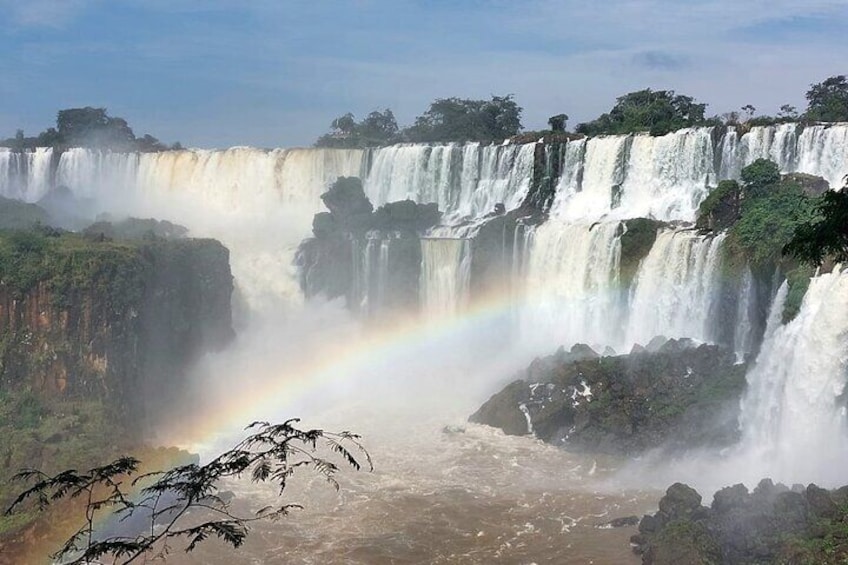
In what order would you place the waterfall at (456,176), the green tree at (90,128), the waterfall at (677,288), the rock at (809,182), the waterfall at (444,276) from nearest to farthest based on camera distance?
the waterfall at (677,288)
the rock at (809,182)
the waterfall at (444,276)
the waterfall at (456,176)
the green tree at (90,128)

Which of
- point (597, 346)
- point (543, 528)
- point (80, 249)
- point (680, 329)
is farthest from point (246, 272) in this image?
point (543, 528)

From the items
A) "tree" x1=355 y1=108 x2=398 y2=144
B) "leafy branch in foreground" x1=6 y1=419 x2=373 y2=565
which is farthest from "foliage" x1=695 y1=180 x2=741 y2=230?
"tree" x1=355 y1=108 x2=398 y2=144

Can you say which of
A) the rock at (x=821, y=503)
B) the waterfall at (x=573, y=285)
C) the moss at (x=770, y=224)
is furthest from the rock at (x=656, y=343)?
the rock at (x=821, y=503)

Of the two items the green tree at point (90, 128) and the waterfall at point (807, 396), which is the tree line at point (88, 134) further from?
the waterfall at point (807, 396)

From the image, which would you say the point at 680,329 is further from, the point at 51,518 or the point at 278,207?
the point at 278,207

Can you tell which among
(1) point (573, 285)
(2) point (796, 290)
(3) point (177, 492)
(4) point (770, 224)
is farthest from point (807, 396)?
(3) point (177, 492)

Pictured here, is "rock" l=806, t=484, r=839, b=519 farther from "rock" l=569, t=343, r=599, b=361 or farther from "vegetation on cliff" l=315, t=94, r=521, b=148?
"vegetation on cliff" l=315, t=94, r=521, b=148
